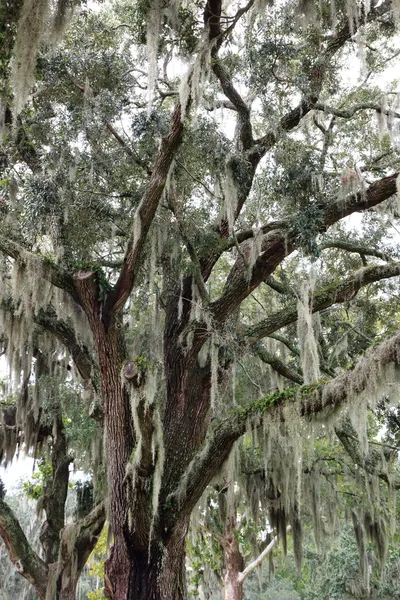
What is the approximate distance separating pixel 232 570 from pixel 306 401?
6.76 metres

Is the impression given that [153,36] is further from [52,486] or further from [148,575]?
[52,486]

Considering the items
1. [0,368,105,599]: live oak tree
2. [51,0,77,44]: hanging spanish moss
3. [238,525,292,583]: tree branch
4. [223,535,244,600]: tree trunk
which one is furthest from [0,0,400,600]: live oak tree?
[238,525,292,583]: tree branch

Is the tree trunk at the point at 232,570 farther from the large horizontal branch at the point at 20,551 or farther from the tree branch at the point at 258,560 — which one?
the large horizontal branch at the point at 20,551

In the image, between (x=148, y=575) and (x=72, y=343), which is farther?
(x=72, y=343)

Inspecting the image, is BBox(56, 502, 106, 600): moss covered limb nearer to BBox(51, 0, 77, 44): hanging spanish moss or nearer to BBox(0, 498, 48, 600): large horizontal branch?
BBox(0, 498, 48, 600): large horizontal branch

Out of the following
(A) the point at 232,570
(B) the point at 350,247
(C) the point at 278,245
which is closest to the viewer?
(C) the point at 278,245

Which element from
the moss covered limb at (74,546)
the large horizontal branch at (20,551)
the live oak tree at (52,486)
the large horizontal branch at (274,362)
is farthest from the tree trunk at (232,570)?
the large horizontal branch at (274,362)

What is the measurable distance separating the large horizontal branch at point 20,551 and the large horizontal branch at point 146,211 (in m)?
A: 2.99

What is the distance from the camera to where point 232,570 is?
9.70 meters

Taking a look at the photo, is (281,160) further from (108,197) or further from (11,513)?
(11,513)

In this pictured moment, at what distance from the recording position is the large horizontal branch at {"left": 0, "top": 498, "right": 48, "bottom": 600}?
6215mm

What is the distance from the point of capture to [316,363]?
5.47 metres

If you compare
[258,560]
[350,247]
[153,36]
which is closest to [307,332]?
[350,247]

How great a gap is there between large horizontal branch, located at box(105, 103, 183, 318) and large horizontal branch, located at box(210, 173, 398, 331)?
3.46 feet
